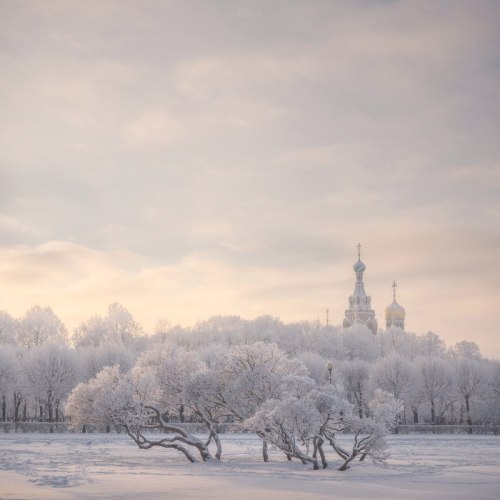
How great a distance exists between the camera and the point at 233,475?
4359cm

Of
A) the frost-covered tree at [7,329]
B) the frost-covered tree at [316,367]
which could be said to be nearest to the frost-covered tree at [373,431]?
the frost-covered tree at [316,367]

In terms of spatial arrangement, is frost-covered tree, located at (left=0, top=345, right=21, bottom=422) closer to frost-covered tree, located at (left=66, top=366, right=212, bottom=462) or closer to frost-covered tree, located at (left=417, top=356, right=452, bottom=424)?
frost-covered tree, located at (left=66, top=366, right=212, bottom=462)

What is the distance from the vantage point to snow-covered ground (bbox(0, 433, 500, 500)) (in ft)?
115

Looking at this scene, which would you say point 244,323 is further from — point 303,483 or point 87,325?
point 303,483

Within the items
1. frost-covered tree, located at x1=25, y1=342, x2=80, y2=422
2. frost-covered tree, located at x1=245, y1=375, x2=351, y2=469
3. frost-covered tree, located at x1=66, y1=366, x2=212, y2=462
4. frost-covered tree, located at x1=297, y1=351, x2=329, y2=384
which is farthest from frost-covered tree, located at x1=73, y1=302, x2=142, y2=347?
frost-covered tree, located at x1=245, y1=375, x2=351, y2=469

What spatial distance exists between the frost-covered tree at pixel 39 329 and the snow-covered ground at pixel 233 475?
8073cm

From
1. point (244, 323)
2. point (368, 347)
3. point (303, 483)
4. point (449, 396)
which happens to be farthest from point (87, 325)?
point (303, 483)

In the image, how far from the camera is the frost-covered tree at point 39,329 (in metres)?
144

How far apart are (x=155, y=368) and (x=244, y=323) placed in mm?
101195

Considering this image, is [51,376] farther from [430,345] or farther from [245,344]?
[430,345]

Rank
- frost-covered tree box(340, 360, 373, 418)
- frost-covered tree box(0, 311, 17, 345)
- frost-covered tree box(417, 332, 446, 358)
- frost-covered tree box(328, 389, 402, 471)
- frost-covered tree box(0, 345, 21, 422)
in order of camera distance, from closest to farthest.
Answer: frost-covered tree box(328, 389, 402, 471) → frost-covered tree box(0, 345, 21, 422) → frost-covered tree box(340, 360, 373, 418) → frost-covered tree box(0, 311, 17, 345) → frost-covered tree box(417, 332, 446, 358)

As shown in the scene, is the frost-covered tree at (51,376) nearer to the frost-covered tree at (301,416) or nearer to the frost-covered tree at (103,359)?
the frost-covered tree at (103,359)

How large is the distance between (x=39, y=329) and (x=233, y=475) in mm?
109760

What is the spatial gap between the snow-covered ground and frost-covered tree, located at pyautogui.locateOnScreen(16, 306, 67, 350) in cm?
8073
